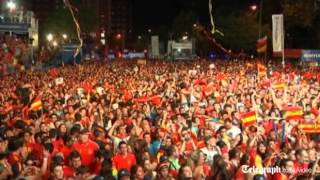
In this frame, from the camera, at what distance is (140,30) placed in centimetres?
15950

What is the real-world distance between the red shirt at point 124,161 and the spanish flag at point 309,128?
398cm

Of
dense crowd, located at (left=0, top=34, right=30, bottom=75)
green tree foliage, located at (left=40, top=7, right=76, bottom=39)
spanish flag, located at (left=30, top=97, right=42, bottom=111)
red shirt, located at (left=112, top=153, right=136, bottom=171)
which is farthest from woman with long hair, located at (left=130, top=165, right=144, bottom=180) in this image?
green tree foliage, located at (left=40, top=7, right=76, bottom=39)

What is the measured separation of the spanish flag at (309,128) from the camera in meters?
11.5

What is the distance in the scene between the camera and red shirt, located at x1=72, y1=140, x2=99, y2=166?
30.3ft

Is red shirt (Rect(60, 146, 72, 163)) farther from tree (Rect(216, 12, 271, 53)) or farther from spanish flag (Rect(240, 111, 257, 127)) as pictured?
tree (Rect(216, 12, 271, 53))

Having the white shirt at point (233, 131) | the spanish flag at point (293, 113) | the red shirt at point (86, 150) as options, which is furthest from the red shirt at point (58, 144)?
the spanish flag at point (293, 113)

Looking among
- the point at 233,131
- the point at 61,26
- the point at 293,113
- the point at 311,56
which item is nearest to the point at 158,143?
the point at 233,131

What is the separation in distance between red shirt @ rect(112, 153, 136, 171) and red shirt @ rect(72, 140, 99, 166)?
18.2 inches

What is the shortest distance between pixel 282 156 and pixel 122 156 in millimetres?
2234

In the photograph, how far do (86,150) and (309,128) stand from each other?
448 centimetres

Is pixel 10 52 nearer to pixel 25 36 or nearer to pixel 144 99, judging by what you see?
pixel 25 36

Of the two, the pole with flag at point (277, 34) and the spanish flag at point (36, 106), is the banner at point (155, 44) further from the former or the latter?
the spanish flag at point (36, 106)

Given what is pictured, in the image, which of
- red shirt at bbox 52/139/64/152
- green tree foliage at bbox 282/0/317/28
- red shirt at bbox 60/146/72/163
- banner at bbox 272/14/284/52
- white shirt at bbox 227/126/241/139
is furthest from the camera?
green tree foliage at bbox 282/0/317/28

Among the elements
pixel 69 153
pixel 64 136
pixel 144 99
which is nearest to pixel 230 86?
pixel 144 99
